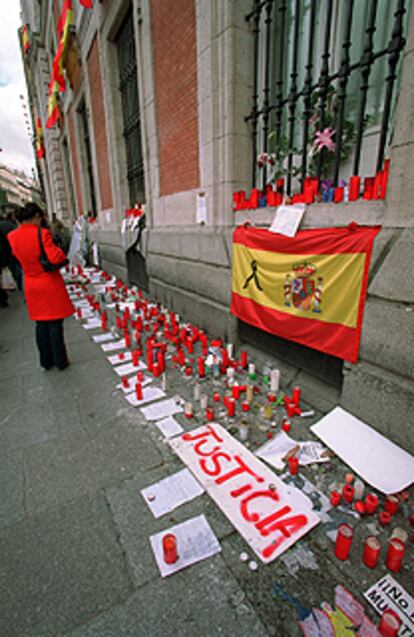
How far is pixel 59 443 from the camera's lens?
2840 millimetres

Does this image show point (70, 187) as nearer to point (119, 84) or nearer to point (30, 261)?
point (119, 84)

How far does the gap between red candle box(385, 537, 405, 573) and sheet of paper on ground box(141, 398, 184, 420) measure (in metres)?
2.04

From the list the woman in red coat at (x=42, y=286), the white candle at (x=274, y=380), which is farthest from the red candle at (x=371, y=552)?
the woman in red coat at (x=42, y=286)

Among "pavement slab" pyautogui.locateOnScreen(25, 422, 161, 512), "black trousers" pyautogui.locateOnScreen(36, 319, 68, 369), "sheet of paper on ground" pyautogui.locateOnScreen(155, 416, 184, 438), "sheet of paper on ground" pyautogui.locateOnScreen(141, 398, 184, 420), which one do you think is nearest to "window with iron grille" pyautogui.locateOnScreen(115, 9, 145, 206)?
"black trousers" pyautogui.locateOnScreen(36, 319, 68, 369)

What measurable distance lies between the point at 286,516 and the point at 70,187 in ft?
68.7

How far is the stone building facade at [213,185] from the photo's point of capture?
7.89 ft

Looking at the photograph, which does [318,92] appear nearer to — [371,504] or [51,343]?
[371,504]

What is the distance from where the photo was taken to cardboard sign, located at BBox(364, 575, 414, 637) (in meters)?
1.53

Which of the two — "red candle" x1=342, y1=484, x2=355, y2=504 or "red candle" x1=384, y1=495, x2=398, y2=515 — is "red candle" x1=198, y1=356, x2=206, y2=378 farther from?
"red candle" x1=384, y1=495, x2=398, y2=515

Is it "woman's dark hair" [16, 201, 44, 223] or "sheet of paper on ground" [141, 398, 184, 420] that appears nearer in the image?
"sheet of paper on ground" [141, 398, 184, 420]

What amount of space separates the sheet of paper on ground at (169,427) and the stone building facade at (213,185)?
1.45 m

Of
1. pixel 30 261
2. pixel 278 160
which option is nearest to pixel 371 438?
pixel 278 160

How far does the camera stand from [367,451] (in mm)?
2541

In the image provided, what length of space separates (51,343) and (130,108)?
22.8ft
